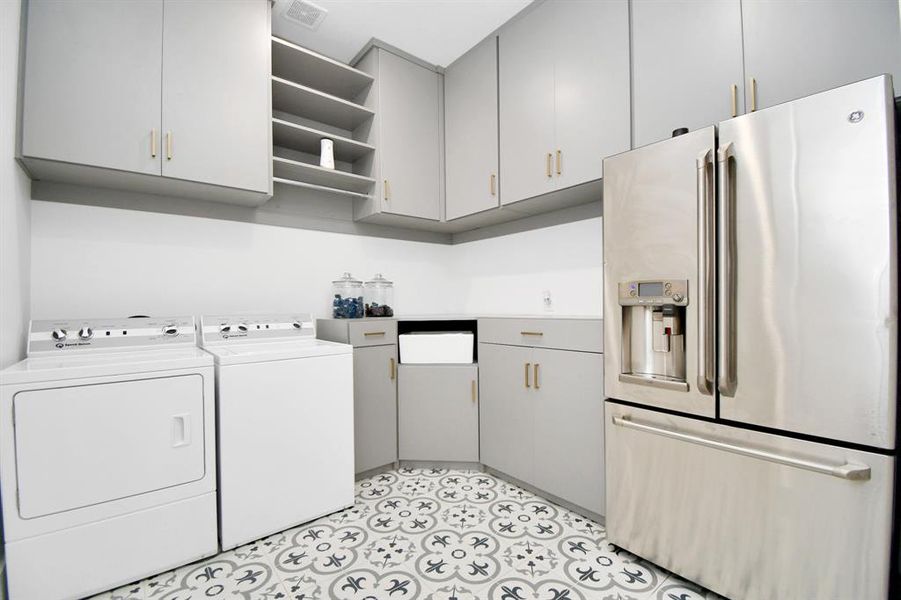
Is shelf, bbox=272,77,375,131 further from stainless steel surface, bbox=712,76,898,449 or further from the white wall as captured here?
stainless steel surface, bbox=712,76,898,449

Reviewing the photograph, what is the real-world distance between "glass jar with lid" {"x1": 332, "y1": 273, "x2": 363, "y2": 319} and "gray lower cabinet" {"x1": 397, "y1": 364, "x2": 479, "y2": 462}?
499 millimetres

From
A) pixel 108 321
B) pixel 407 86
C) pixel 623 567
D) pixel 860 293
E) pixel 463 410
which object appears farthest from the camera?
pixel 407 86

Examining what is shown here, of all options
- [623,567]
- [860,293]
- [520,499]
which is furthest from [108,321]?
[860,293]

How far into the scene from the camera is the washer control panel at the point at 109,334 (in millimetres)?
1686

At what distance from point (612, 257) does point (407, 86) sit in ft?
6.46

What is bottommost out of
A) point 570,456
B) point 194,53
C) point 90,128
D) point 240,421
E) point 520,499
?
point 520,499

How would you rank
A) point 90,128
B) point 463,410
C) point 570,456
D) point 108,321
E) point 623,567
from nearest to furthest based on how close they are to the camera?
point 623,567, point 90,128, point 108,321, point 570,456, point 463,410

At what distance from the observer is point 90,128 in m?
1.72

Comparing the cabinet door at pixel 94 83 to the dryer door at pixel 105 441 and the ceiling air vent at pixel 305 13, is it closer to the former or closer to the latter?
the ceiling air vent at pixel 305 13

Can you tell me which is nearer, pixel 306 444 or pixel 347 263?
pixel 306 444

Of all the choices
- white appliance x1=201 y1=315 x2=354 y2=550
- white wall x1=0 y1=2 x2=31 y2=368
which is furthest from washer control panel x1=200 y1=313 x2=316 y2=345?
white wall x1=0 y1=2 x2=31 y2=368

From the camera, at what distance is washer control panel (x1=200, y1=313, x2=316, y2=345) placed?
2102mm

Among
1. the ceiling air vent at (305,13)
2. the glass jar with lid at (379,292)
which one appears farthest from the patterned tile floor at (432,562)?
the ceiling air vent at (305,13)

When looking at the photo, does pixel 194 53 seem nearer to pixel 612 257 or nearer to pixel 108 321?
pixel 108 321
